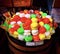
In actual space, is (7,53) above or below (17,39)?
below

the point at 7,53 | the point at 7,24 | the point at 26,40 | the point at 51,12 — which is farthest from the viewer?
the point at 51,12

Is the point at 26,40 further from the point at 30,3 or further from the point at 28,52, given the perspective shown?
the point at 30,3

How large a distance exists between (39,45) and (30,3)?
96 centimetres

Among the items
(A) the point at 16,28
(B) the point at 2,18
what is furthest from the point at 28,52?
(B) the point at 2,18

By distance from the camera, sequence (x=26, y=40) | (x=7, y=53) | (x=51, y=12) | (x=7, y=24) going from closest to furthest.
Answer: (x=26, y=40) → (x=7, y=24) → (x=7, y=53) → (x=51, y=12)

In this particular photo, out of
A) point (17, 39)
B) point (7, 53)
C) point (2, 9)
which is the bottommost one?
point (7, 53)

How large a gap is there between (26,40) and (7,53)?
0.60 m

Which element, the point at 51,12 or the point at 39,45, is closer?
the point at 39,45

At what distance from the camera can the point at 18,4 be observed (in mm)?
2646

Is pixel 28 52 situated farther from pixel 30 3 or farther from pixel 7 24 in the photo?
pixel 30 3

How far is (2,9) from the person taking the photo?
263cm

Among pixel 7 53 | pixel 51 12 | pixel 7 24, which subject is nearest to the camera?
pixel 7 24

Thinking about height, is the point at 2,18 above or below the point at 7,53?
above

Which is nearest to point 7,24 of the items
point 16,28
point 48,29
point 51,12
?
point 16,28
